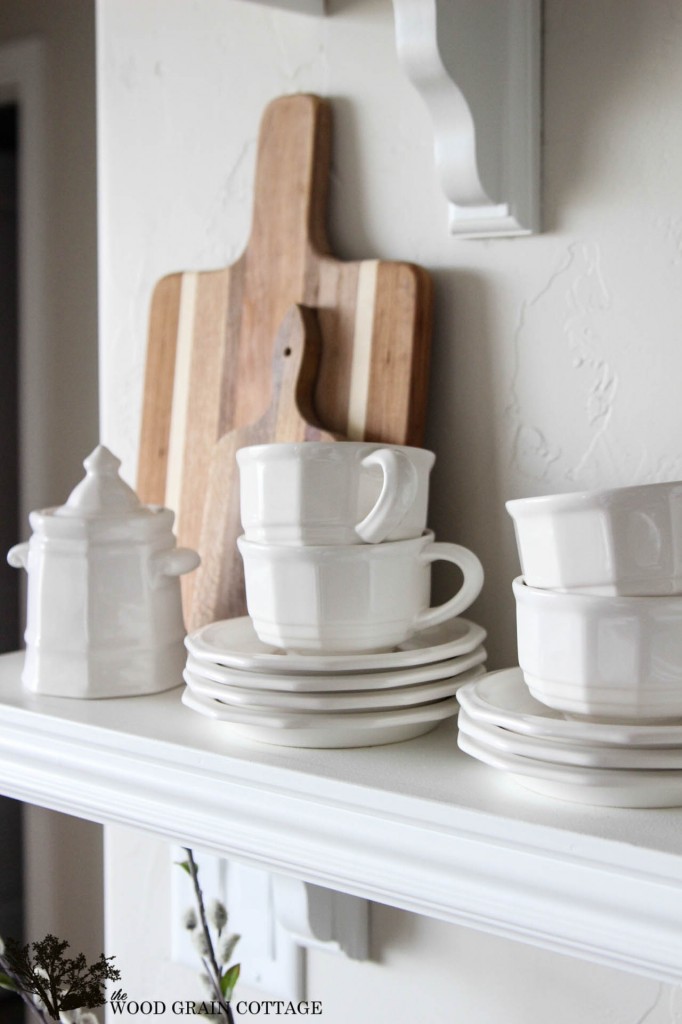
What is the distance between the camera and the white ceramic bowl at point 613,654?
0.50m

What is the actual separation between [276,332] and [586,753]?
1.31 feet

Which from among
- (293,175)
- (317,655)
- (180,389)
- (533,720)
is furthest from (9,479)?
(533,720)

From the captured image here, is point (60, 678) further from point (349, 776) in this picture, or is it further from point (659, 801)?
point (659, 801)

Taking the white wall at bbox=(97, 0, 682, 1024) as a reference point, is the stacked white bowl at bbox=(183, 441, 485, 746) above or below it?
below

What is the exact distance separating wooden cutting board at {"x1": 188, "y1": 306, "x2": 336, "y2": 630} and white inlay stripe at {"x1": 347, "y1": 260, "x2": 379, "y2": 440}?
0.02 metres

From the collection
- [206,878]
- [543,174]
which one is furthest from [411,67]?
[206,878]

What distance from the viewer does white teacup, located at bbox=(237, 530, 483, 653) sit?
607 mm

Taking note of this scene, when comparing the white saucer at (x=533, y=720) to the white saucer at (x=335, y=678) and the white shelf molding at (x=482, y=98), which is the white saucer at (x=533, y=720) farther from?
the white shelf molding at (x=482, y=98)

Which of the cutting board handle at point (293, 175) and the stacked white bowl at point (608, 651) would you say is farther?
the cutting board handle at point (293, 175)

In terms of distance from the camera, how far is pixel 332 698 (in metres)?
0.60

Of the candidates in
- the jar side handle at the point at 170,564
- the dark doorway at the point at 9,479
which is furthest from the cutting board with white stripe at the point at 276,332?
the dark doorway at the point at 9,479

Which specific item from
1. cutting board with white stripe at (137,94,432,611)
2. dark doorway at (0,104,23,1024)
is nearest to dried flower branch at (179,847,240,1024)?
cutting board with white stripe at (137,94,432,611)

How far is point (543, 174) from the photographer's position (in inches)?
26.9

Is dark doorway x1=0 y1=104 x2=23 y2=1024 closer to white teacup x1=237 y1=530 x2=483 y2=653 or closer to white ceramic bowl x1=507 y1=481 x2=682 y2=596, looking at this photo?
white teacup x1=237 y1=530 x2=483 y2=653
